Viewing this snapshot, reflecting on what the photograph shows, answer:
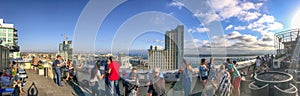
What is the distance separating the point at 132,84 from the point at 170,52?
348cm

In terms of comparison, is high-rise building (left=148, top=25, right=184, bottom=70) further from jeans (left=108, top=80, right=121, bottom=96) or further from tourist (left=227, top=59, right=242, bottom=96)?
jeans (left=108, top=80, right=121, bottom=96)

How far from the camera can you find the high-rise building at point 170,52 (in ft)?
23.6

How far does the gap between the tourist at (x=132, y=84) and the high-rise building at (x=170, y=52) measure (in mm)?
1591

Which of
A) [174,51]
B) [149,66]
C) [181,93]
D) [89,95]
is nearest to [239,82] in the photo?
[181,93]

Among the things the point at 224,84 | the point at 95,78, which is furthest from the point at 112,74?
the point at 224,84

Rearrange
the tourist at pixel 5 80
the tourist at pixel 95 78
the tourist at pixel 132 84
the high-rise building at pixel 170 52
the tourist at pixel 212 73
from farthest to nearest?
1. the high-rise building at pixel 170 52
2. the tourist at pixel 5 80
3. the tourist at pixel 212 73
4. the tourist at pixel 95 78
5. the tourist at pixel 132 84

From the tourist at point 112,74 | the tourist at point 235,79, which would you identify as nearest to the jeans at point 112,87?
the tourist at point 112,74

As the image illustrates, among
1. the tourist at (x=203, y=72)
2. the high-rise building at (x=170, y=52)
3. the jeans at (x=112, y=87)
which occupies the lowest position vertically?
the jeans at (x=112, y=87)

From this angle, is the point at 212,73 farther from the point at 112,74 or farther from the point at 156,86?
the point at 112,74

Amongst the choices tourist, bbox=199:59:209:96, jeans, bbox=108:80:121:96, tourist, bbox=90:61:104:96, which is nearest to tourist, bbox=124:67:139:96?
jeans, bbox=108:80:121:96

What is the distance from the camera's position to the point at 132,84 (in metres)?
5.11

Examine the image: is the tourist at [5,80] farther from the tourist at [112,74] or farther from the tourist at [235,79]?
the tourist at [235,79]

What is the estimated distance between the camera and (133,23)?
A: 20.6ft

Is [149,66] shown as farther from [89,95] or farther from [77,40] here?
[77,40]
